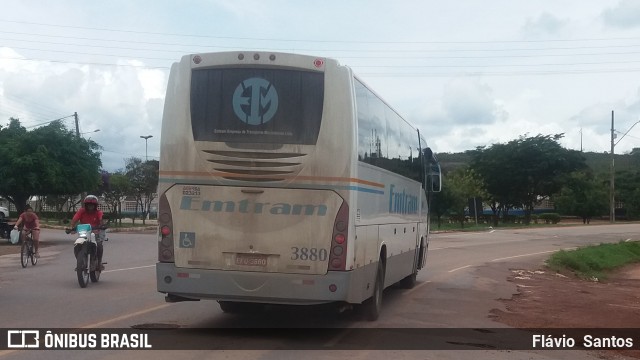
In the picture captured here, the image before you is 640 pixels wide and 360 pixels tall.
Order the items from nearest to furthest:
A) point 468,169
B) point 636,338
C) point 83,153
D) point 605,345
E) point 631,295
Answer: point 605,345 < point 636,338 < point 631,295 < point 83,153 < point 468,169

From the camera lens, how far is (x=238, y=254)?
975 cm

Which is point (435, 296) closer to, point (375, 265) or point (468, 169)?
point (375, 265)

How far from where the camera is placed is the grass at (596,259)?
96.1 feet

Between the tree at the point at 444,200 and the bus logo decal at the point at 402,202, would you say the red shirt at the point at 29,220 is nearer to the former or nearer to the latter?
the bus logo decal at the point at 402,202

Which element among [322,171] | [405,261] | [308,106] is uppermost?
[308,106]

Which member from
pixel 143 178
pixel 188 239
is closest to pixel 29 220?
pixel 188 239

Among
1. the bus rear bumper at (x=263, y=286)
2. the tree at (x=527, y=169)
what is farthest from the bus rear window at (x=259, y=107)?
the tree at (x=527, y=169)

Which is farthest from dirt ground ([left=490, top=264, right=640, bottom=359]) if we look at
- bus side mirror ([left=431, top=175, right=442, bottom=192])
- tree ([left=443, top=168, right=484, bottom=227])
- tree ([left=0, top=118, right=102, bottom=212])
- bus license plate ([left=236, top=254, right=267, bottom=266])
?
tree ([left=443, top=168, right=484, bottom=227])

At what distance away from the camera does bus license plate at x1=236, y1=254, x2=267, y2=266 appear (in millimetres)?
9695

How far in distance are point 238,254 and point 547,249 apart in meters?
31.1

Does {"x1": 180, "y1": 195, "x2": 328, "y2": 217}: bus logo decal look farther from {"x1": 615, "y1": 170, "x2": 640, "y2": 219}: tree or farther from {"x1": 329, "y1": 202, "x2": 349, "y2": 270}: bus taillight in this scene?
{"x1": 615, "y1": 170, "x2": 640, "y2": 219}: tree

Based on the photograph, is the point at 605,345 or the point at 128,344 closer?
the point at 128,344

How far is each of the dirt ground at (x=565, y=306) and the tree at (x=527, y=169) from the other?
48.0 meters

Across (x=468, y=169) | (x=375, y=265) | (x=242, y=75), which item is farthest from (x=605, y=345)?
(x=468, y=169)
